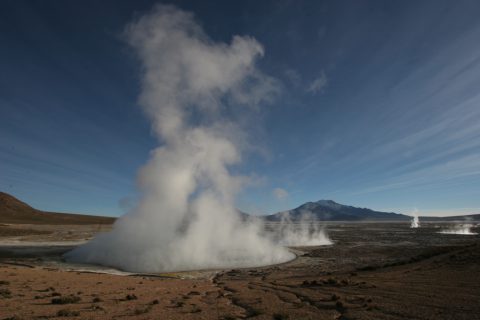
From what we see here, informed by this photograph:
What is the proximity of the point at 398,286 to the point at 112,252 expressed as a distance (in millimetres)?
37114

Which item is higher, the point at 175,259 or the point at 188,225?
the point at 188,225

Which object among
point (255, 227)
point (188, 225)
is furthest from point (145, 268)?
point (255, 227)

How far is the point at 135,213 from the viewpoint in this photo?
51125 millimetres

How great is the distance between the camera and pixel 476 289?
1795 centimetres

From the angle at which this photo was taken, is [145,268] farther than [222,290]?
Yes

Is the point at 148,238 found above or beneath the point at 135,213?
beneath

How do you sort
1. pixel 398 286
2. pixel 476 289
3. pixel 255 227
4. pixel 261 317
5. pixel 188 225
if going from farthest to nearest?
1. pixel 255 227
2. pixel 188 225
3. pixel 398 286
4. pixel 476 289
5. pixel 261 317

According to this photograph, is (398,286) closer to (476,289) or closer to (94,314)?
(476,289)

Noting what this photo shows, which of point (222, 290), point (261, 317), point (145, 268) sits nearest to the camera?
point (261, 317)

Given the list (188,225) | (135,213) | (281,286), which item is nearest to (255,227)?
(188,225)

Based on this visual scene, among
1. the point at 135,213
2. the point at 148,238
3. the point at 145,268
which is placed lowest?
the point at 145,268

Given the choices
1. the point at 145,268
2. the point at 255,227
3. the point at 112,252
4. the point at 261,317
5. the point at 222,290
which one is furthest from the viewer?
the point at 255,227

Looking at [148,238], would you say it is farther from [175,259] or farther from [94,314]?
[94,314]

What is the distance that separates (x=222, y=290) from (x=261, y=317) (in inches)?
354
